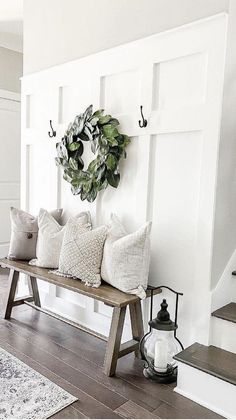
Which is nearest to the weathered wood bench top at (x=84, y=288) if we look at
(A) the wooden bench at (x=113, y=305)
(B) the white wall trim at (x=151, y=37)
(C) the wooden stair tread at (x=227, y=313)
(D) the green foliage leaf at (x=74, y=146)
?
(A) the wooden bench at (x=113, y=305)

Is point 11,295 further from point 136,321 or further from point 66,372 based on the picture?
point 136,321

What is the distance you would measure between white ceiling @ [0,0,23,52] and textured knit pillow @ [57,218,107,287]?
8.59ft

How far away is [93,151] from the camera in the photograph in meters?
2.58

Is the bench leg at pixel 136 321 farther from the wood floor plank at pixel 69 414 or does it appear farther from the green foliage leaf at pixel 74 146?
the green foliage leaf at pixel 74 146

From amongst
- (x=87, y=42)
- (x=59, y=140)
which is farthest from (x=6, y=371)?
(x=87, y=42)

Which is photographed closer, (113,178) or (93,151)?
(113,178)

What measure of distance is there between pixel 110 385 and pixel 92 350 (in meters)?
0.42

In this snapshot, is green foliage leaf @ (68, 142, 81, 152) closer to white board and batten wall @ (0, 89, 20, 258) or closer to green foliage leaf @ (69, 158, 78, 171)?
green foliage leaf @ (69, 158, 78, 171)

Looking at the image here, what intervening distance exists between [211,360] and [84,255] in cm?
99

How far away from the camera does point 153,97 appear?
229cm

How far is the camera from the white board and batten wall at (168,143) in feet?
6.68

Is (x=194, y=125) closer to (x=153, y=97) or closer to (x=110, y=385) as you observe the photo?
(x=153, y=97)

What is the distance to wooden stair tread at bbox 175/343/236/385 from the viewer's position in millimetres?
1776

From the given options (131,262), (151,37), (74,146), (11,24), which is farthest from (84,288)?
(11,24)
